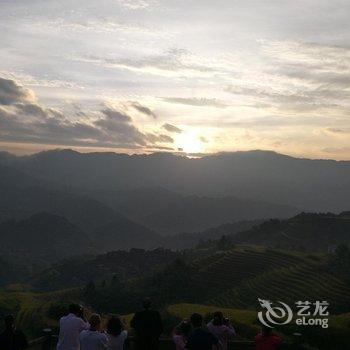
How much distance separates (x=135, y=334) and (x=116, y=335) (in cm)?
109

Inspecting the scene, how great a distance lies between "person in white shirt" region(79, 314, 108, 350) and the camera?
8742 mm

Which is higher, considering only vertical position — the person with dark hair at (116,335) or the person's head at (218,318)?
the person's head at (218,318)

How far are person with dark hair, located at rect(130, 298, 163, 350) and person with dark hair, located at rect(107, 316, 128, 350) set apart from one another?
0.86 meters

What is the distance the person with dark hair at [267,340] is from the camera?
9492 millimetres

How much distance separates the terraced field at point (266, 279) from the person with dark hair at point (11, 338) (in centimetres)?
5335

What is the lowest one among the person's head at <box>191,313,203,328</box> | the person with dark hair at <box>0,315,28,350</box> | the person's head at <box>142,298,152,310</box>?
the person with dark hair at <box>0,315,28,350</box>

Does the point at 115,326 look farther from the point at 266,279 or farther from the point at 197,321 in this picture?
the point at 266,279

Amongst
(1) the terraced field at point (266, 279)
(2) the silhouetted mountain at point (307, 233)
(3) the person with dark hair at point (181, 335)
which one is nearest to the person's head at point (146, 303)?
(3) the person with dark hair at point (181, 335)

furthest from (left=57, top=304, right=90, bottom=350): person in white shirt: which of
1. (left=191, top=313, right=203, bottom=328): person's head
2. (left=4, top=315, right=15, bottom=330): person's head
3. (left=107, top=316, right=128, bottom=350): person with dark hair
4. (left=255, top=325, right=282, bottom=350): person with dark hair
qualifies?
(left=255, top=325, right=282, bottom=350): person with dark hair

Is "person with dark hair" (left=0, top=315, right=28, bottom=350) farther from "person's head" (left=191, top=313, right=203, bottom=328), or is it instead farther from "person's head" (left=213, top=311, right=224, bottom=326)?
"person's head" (left=213, top=311, right=224, bottom=326)

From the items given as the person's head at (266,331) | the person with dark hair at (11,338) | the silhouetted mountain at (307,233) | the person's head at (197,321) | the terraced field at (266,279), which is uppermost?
the silhouetted mountain at (307,233)

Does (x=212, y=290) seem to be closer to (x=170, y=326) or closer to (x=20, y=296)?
(x=20, y=296)

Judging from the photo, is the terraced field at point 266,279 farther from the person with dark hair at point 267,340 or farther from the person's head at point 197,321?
the person's head at point 197,321

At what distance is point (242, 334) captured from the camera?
987 inches
